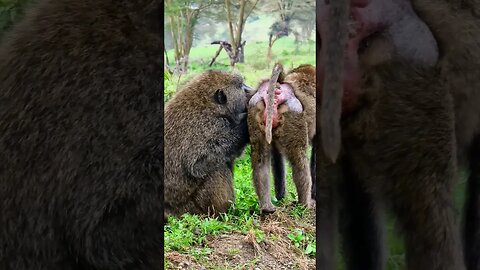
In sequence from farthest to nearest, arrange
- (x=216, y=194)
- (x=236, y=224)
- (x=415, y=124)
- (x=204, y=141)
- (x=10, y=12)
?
1. (x=204, y=141)
2. (x=216, y=194)
3. (x=236, y=224)
4. (x=415, y=124)
5. (x=10, y=12)

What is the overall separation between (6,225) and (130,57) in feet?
1.56

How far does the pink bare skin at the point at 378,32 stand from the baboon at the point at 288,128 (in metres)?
0.25

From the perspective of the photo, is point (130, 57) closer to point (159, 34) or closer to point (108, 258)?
point (159, 34)

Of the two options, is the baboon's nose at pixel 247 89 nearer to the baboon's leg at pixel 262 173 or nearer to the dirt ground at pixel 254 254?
the baboon's leg at pixel 262 173

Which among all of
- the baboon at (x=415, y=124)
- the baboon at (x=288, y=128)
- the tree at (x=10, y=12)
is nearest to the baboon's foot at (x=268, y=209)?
the baboon at (x=288, y=128)

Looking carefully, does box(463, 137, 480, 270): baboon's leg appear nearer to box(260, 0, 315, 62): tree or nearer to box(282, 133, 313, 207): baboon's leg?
box(282, 133, 313, 207): baboon's leg

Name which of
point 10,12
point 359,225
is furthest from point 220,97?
Answer: point 10,12

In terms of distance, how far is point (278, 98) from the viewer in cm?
184

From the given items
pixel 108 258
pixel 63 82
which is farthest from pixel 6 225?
pixel 63 82

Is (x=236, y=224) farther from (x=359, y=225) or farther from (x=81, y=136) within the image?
(x=81, y=136)

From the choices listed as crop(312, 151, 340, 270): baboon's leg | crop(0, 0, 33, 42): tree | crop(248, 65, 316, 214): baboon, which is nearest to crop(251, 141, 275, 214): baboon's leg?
crop(248, 65, 316, 214): baboon

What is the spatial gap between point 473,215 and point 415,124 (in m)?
0.29

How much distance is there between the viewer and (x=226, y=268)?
1.69m

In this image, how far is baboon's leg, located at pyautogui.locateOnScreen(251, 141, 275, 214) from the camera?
68.7 inches
